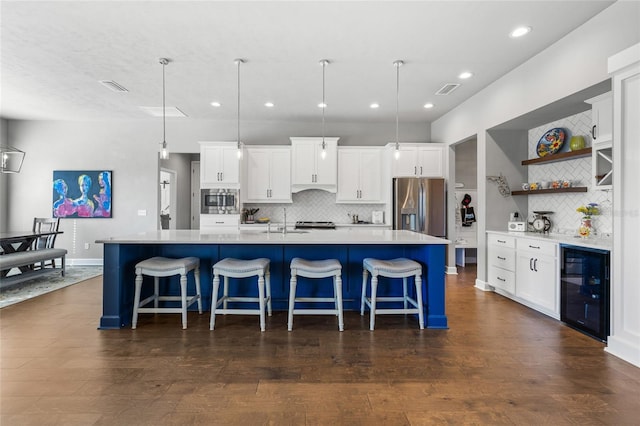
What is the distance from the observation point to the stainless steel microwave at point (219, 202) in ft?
19.6

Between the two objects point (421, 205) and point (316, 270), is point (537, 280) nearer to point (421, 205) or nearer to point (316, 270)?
point (421, 205)

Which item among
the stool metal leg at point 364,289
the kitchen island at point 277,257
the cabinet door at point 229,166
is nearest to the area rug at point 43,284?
the kitchen island at point 277,257

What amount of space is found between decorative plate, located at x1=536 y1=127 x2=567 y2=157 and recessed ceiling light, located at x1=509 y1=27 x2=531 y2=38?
1.53m

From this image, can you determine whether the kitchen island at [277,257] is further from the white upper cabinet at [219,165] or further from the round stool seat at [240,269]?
the white upper cabinet at [219,165]

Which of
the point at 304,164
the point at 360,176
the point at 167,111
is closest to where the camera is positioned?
the point at 167,111

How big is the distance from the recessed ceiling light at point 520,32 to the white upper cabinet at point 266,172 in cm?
385

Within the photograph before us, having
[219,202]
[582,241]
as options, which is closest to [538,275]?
[582,241]

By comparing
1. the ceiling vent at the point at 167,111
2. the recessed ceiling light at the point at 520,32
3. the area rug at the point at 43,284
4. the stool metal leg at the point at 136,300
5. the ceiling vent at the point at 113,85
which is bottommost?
the area rug at the point at 43,284

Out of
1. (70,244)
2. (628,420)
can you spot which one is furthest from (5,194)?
(628,420)

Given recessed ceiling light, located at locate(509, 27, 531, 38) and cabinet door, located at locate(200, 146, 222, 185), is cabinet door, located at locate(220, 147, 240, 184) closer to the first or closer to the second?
cabinet door, located at locate(200, 146, 222, 185)

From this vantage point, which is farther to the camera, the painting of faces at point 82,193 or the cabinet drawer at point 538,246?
the painting of faces at point 82,193

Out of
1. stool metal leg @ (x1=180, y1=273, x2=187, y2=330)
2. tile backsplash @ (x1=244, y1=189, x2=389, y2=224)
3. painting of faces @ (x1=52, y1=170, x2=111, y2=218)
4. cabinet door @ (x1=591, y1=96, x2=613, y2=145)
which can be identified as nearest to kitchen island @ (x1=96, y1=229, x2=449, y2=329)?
stool metal leg @ (x1=180, y1=273, x2=187, y2=330)

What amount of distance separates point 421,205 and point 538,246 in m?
2.30

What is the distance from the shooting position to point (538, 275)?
363 cm
